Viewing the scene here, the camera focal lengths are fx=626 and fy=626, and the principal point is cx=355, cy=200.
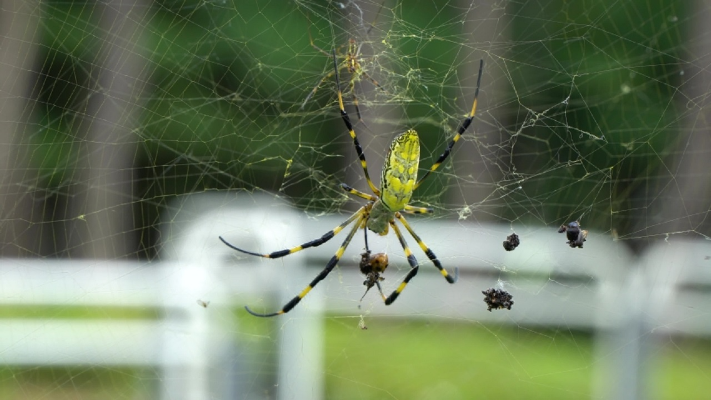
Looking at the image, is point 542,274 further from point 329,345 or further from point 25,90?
point 25,90

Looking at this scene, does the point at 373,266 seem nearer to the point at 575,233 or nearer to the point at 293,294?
the point at 575,233

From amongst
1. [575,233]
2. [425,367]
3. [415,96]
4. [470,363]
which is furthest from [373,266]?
[415,96]

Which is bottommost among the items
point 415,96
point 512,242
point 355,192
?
point 512,242

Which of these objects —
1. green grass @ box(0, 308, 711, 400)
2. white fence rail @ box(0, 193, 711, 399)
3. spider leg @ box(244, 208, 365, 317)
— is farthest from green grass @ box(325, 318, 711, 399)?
spider leg @ box(244, 208, 365, 317)

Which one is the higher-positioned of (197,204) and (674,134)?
(674,134)

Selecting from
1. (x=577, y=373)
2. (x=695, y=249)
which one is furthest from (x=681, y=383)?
(x=695, y=249)

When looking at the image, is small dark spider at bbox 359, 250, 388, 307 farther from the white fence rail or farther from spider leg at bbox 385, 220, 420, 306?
the white fence rail
